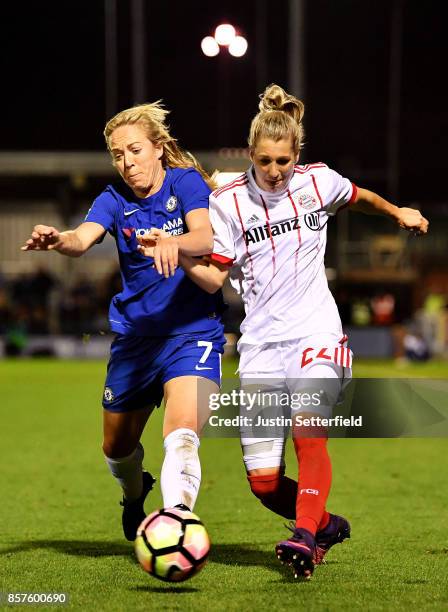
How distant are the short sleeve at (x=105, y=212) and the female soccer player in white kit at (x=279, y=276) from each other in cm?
52

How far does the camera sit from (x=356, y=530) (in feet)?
24.9

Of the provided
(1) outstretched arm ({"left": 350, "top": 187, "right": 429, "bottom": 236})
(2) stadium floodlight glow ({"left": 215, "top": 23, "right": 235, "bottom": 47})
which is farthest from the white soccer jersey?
(2) stadium floodlight glow ({"left": 215, "top": 23, "right": 235, "bottom": 47})

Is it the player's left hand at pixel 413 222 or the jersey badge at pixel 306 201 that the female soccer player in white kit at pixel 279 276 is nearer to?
the jersey badge at pixel 306 201

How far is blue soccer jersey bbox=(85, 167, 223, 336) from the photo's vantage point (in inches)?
246

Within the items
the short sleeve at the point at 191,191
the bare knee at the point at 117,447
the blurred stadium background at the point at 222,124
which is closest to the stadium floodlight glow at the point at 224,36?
the short sleeve at the point at 191,191

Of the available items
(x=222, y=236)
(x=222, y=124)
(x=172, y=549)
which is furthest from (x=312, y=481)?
(x=222, y=124)

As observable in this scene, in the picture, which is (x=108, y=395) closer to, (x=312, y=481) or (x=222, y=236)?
(x=222, y=236)

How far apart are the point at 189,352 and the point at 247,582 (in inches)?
44.1

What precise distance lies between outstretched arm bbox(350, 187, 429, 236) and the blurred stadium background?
19.8m

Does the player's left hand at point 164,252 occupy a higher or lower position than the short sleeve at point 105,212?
lower

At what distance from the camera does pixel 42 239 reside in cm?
564

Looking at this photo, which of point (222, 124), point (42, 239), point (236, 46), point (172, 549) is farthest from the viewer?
point (222, 124)

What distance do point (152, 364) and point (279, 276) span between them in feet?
2.57

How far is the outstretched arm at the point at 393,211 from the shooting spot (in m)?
6.30
